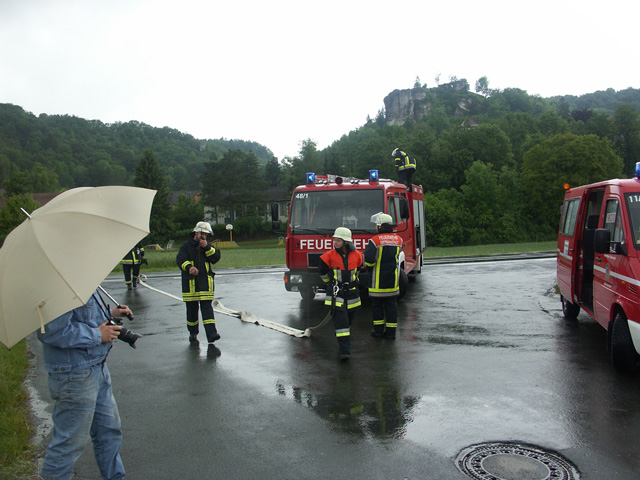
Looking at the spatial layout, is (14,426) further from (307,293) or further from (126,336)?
(307,293)

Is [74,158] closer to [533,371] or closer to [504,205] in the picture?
[504,205]

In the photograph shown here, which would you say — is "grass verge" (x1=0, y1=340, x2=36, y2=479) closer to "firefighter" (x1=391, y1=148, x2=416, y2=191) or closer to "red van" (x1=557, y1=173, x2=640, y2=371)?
"red van" (x1=557, y1=173, x2=640, y2=371)

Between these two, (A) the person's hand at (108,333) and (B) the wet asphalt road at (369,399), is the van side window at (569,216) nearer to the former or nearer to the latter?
(B) the wet asphalt road at (369,399)

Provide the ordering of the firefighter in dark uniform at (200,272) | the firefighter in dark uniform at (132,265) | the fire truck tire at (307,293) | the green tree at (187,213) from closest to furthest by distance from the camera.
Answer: the firefighter in dark uniform at (200,272) < the fire truck tire at (307,293) < the firefighter in dark uniform at (132,265) < the green tree at (187,213)

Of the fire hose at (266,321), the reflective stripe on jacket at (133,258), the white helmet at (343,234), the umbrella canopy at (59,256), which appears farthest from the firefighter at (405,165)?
the umbrella canopy at (59,256)

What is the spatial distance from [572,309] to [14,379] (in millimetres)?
8702

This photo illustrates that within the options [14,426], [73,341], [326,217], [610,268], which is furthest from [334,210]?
[73,341]

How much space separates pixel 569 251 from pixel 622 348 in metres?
2.80

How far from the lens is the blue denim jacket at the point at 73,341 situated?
3309mm

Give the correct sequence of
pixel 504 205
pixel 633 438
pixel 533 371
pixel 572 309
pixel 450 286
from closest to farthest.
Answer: pixel 633 438, pixel 533 371, pixel 572 309, pixel 450 286, pixel 504 205

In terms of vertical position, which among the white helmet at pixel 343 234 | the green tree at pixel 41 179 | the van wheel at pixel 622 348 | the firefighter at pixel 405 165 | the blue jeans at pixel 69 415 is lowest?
the van wheel at pixel 622 348

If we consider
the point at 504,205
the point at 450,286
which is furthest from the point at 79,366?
the point at 504,205

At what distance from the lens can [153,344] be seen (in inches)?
341

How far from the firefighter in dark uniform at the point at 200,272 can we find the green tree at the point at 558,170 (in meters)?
53.1
